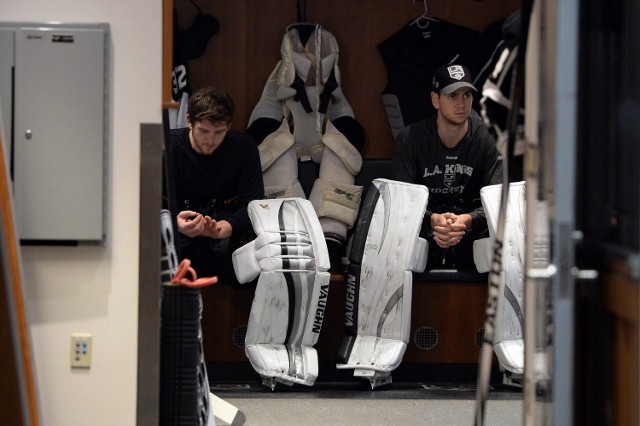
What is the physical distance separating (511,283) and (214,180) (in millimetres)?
1347

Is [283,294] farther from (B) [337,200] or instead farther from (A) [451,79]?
(A) [451,79]

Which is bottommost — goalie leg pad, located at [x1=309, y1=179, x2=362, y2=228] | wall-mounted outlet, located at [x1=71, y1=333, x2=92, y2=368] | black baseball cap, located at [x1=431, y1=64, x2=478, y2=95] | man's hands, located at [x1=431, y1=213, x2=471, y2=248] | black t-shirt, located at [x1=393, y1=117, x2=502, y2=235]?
wall-mounted outlet, located at [x1=71, y1=333, x2=92, y2=368]

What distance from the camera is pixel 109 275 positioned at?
286 cm

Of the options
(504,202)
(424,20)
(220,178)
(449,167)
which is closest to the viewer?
(504,202)

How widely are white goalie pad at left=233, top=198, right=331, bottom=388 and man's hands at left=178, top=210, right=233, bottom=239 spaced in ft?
0.36

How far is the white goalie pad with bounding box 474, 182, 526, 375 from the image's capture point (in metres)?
4.21

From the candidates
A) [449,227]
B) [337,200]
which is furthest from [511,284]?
[337,200]

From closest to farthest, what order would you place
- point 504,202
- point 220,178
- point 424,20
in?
point 504,202 < point 220,178 < point 424,20

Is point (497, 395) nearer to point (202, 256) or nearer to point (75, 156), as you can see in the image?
point (202, 256)

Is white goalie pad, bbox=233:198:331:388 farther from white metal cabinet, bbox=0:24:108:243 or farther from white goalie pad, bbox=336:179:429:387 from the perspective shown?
white metal cabinet, bbox=0:24:108:243

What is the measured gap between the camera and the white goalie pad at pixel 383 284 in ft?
14.0

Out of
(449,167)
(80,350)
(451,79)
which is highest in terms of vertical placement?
(451,79)

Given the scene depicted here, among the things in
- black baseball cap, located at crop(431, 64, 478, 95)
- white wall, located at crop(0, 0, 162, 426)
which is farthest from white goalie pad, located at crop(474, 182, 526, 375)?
white wall, located at crop(0, 0, 162, 426)

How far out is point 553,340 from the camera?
5.80 feet
